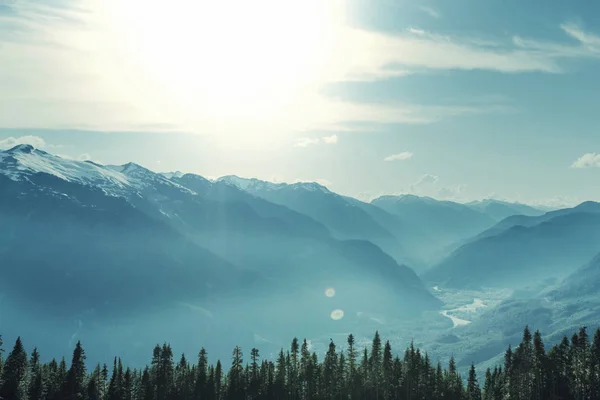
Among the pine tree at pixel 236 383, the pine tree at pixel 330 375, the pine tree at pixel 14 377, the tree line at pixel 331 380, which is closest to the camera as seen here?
the tree line at pixel 331 380

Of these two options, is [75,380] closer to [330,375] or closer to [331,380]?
[330,375]

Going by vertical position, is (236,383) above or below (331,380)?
above

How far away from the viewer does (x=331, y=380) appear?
565ft

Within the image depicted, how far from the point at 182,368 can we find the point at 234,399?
72.6 feet

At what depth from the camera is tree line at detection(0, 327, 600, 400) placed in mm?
143625

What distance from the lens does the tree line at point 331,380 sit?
471 feet

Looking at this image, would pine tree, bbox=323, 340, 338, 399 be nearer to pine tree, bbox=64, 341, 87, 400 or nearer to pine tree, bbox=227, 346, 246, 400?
pine tree, bbox=227, 346, 246, 400

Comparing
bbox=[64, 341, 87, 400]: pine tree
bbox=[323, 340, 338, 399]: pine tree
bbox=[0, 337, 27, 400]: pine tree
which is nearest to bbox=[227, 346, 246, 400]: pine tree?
bbox=[323, 340, 338, 399]: pine tree

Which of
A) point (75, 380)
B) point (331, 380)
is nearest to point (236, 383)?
point (331, 380)

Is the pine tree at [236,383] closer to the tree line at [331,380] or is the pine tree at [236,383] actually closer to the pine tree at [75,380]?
the tree line at [331,380]

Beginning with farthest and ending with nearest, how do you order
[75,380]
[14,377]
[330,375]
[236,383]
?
[330,375] → [236,383] → [14,377] → [75,380]

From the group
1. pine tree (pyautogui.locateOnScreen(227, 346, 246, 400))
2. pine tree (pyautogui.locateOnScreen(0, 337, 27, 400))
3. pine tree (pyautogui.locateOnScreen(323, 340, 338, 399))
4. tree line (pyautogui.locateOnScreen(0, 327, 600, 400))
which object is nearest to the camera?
tree line (pyautogui.locateOnScreen(0, 327, 600, 400))

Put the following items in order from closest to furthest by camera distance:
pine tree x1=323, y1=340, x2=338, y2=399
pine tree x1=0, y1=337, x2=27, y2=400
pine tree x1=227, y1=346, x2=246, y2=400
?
1. pine tree x1=0, y1=337, x2=27, y2=400
2. pine tree x1=227, y1=346, x2=246, y2=400
3. pine tree x1=323, y1=340, x2=338, y2=399

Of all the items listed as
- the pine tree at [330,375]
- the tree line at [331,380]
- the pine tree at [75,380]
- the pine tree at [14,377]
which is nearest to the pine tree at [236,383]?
the tree line at [331,380]
